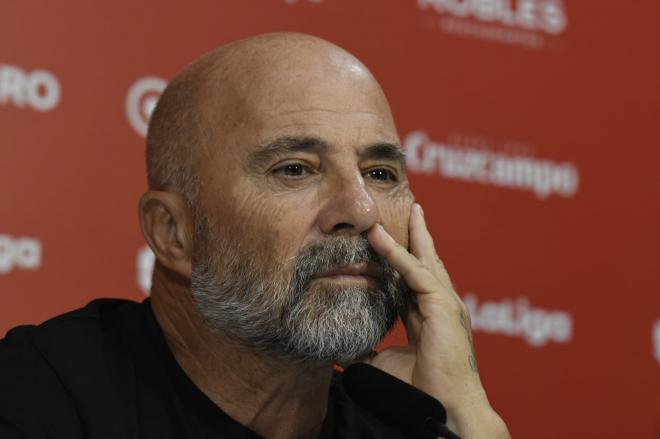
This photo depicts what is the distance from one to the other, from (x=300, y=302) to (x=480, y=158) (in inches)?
50.8

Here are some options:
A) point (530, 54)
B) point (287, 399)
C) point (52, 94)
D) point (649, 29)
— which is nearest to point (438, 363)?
point (287, 399)

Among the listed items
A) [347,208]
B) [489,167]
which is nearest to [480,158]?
[489,167]

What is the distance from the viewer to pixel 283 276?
235 centimetres

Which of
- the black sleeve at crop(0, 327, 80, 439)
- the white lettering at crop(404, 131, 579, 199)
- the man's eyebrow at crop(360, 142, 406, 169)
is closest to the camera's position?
the black sleeve at crop(0, 327, 80, 439)

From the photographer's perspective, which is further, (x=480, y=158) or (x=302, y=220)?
(x=480, y=158)

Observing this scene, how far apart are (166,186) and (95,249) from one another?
47 centimetres

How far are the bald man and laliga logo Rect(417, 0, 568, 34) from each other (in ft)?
3.13

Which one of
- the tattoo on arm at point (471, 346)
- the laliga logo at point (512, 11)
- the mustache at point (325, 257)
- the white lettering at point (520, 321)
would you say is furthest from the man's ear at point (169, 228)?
the laliga logo at point (512, 11)

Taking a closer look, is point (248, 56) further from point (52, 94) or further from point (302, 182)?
point (52, 94)

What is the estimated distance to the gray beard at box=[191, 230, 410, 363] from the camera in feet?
7.60

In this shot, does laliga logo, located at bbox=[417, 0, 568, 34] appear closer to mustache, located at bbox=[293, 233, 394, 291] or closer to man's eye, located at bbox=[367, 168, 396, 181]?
man's eye, located at bbox=[367, 168, 396, 181]

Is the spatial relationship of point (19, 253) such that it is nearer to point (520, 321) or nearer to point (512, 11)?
point (520, 321)

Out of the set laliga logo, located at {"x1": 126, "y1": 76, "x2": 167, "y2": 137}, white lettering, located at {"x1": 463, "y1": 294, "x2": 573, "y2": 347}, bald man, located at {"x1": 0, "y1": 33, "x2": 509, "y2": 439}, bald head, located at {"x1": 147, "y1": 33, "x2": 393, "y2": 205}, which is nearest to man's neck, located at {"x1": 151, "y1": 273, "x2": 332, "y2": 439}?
bald man, located at {"x1": 0, "y1": 33, "x2": 509, "y2": 439}

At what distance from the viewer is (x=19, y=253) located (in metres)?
2.87
